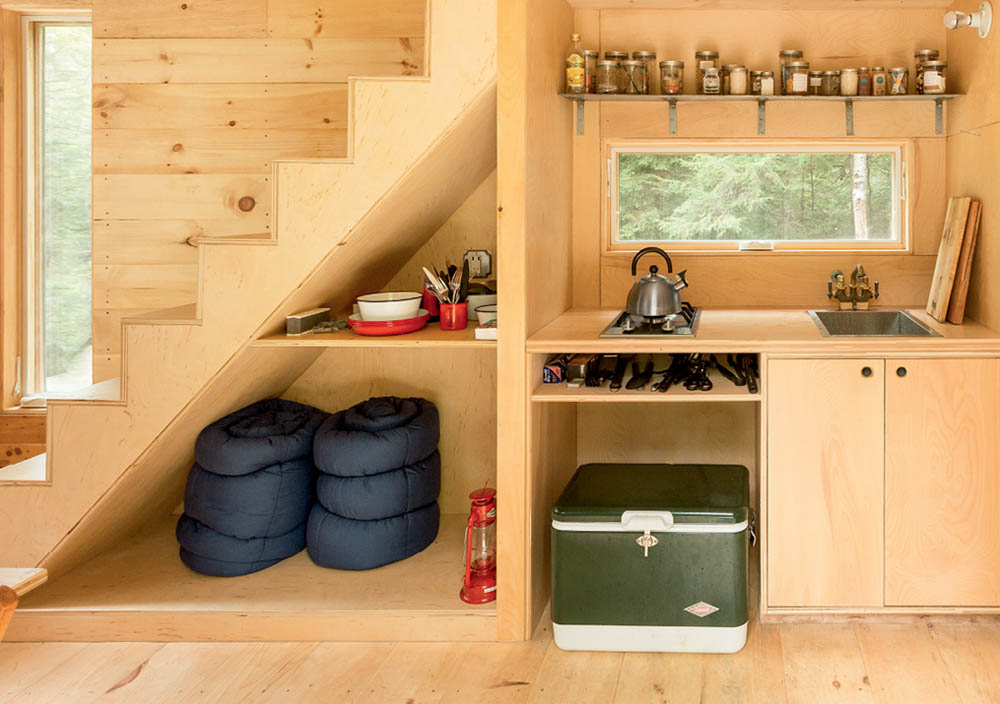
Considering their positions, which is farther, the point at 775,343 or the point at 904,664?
the point at 775,343

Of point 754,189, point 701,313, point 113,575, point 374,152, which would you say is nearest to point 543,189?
point 374,152

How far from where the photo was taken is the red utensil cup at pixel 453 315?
3.19 meters

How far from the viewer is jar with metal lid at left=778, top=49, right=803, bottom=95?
11.6ft

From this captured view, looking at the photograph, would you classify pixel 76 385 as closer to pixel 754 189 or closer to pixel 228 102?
pixel 228 102

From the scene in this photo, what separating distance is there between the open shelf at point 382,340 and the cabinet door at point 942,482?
48.9 inches

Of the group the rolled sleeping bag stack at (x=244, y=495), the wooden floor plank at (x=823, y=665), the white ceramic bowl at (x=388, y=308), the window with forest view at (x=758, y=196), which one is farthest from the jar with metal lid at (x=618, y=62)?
the wooden floor plank at (x=823, y=665)

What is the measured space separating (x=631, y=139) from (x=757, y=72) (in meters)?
0.51

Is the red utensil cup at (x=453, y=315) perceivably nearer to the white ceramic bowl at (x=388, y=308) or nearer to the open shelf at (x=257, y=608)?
the white ceramic bowl at (x=388, y=308)

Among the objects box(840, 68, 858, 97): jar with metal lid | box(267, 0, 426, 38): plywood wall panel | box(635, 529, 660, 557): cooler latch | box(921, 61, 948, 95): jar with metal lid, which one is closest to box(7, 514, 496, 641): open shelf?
box(635, 529, 660, 557): cooler latch

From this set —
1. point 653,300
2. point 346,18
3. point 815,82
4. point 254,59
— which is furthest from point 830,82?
point 254,59

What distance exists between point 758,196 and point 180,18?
2300 millimetres

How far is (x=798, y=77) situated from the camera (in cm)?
353

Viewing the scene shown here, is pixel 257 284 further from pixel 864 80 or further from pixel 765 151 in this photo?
pixel 864 80

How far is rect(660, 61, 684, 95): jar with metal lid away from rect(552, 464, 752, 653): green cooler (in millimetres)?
1547
